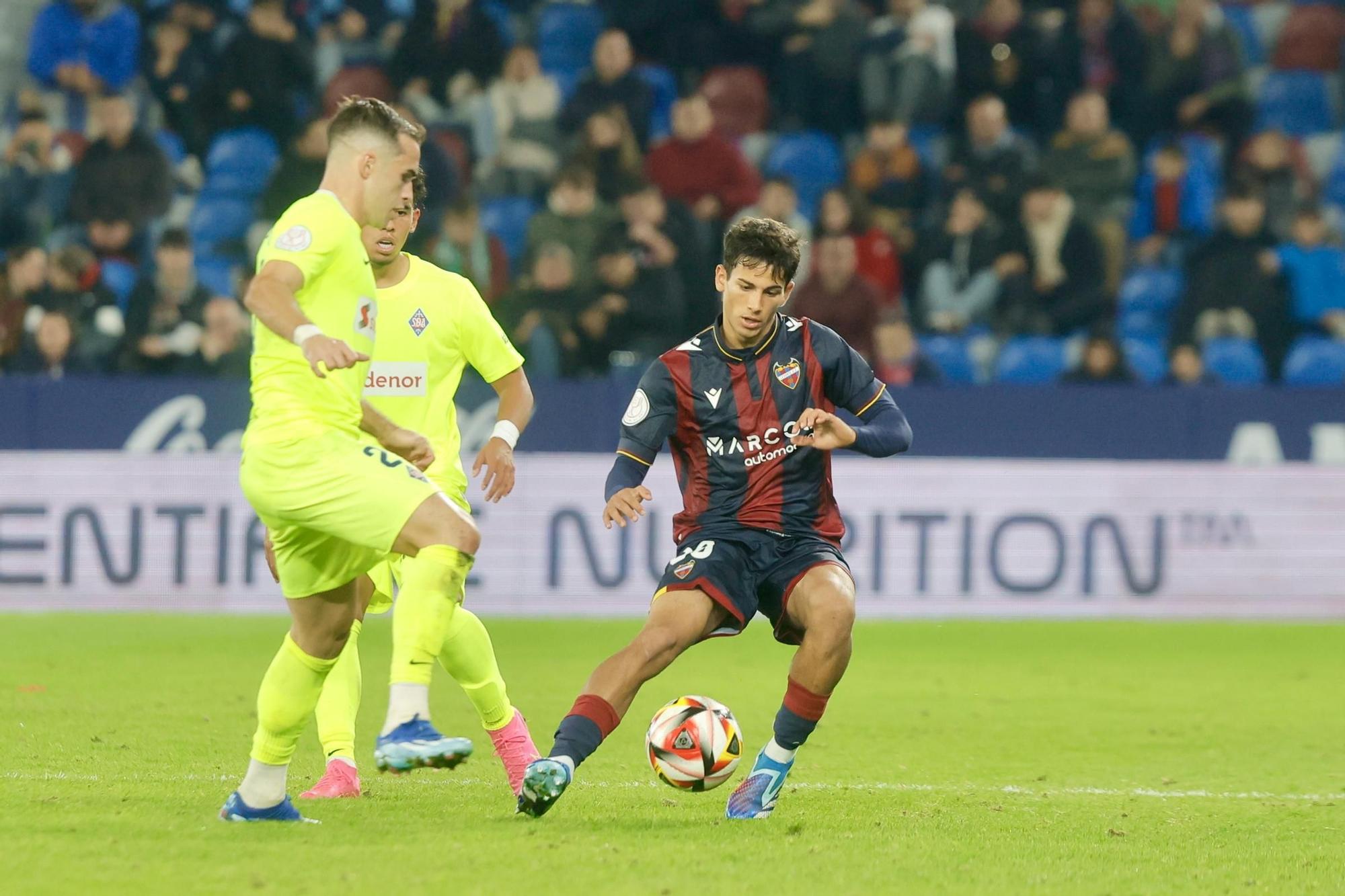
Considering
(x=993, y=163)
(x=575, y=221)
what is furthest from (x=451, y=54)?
(x=993, y=163)

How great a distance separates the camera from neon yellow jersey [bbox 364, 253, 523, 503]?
6051 millimetres

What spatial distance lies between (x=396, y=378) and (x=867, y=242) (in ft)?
27.3

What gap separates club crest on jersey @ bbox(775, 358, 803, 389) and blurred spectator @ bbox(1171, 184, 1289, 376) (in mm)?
8460

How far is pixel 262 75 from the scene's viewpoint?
1503 centimetres

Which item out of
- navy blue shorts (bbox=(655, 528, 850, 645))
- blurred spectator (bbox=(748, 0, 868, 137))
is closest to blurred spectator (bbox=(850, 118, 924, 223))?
blurred spectator (bbox=(748, 0, 868, 137))

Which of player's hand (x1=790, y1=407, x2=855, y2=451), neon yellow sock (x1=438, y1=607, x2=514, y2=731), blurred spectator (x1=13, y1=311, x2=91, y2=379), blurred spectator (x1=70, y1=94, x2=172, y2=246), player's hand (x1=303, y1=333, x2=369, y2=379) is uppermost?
blurred spectator (x1=70, y1=94, x2=172, y2=246)

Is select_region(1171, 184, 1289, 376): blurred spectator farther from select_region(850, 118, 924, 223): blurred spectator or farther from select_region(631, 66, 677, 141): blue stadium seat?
select_region(631, 66, 677, 141): blue stadium seat

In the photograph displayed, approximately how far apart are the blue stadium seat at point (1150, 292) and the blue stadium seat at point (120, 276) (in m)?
7.60

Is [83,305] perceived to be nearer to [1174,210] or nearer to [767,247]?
[1174,210]

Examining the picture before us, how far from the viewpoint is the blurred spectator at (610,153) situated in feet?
46.5

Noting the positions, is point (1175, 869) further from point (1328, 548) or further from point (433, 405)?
point (1328, 548)

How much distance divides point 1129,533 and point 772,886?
8.16 m

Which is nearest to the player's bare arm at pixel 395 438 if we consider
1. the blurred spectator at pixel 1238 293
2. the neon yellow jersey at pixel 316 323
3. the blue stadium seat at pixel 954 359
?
the neon yellow jersey at pixel 316 323

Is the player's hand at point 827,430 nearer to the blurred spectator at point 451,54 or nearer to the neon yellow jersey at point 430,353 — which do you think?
the neon yellow jersey at point 430,353
